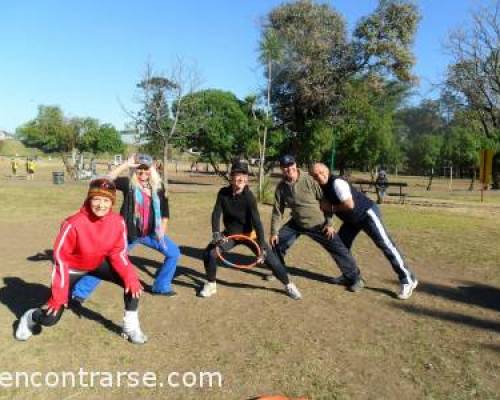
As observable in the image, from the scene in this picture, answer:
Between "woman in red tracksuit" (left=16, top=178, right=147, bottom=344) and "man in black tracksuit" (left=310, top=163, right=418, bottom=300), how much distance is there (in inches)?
112

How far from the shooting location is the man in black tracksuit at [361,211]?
6484mm

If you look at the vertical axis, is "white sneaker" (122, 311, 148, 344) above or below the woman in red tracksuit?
below

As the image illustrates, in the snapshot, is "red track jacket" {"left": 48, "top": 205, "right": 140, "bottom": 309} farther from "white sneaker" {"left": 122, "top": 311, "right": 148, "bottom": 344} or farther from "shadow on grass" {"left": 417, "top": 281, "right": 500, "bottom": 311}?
"shadow on grass" {"left": 417, "top": 281, "right": 500, "bottom": 311}

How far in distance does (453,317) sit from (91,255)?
4.08 metres

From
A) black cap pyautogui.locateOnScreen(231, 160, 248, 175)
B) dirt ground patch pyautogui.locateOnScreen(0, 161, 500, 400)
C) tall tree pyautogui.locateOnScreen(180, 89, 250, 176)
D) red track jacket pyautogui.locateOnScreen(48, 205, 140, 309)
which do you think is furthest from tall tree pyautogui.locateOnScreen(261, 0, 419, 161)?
red track jacket pyautogui.locateOnScreen(48, 205, 140, 309)

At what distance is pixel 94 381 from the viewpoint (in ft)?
13.2

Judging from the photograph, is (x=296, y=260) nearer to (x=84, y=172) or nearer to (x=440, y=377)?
(x=440, y=377)

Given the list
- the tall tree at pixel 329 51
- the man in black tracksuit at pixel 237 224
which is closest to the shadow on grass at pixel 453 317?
the man in black tracksuit at pixel 237 224

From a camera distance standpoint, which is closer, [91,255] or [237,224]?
[91,255]

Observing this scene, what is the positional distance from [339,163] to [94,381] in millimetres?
43961

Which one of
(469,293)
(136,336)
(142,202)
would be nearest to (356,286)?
(469,293)

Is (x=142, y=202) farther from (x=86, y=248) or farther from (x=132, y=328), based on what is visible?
(x=132, y=328)

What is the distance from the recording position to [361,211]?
6590 mm

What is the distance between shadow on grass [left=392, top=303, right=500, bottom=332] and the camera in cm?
558
